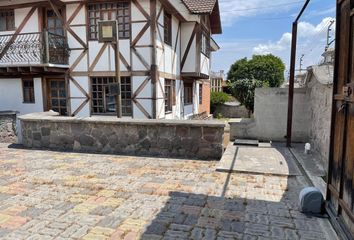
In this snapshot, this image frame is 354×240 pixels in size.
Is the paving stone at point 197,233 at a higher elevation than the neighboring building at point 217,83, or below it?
below

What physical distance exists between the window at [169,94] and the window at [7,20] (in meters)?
6.90

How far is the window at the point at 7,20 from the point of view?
11.6 meters

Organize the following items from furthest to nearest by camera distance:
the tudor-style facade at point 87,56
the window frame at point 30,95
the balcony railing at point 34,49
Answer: the window frame at point 30,95 → the balcony railing at point 34,49 → the tudor-style facade at point 87,56

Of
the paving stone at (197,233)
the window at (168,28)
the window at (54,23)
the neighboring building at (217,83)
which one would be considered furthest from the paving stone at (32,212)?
the neighboring building at (217,83)

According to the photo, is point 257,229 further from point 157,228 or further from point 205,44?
point 205,44

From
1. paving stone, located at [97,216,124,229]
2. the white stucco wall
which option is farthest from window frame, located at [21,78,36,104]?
paving stone, located at [97,216,124,229]

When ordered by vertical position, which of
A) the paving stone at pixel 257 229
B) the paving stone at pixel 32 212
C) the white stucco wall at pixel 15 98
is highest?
the white stucco wall at pixel 15 98

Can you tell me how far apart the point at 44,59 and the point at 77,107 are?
2.18 metres

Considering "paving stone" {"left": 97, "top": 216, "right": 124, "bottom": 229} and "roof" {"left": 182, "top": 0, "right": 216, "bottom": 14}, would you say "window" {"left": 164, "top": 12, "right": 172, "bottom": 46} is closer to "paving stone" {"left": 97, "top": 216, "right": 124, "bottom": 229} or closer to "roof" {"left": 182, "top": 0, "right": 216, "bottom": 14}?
"roof" {"left": 182, "top": 0, "right": 216, "bottom": 14}

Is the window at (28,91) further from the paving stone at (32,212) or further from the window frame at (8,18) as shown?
the paving stone at (32,212)

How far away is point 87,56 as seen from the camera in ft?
35.3

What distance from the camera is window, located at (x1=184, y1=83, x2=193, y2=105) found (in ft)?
49.0

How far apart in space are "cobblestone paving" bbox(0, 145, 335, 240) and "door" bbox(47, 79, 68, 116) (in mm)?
6352

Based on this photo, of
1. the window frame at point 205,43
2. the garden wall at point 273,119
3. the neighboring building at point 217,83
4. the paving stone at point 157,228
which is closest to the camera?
the paving stone at point 157,228
